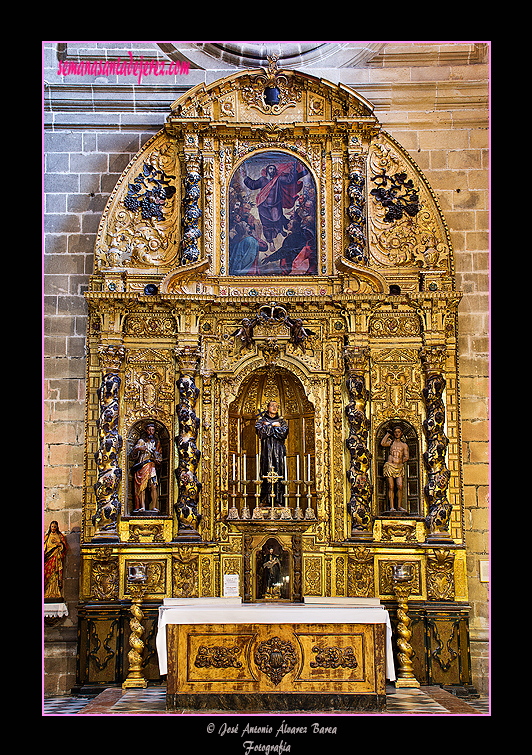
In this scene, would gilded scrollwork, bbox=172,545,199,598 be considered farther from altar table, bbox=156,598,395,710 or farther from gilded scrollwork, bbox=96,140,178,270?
gilded scrollwork, bbox=96,140,178,270

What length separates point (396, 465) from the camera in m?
12.0

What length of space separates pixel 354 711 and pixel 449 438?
14.6 ft

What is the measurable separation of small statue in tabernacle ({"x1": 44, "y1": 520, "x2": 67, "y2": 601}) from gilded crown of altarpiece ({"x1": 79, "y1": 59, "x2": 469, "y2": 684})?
404mm

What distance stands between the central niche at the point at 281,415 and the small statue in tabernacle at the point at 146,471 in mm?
1121

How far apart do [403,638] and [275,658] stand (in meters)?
2.65

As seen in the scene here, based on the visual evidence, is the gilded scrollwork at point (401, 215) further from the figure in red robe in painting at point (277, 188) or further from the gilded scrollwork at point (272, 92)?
the gilded scrollwork at point (272, 92)

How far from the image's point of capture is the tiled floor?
30.9ft

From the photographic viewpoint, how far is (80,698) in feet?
36.3

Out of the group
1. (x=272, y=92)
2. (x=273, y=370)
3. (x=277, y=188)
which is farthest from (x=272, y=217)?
(x=273, y=370)

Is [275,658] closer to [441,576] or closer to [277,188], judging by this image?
[441,576]

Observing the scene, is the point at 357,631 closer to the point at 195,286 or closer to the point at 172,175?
the point at 195,286

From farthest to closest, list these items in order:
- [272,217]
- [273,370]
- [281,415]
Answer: [272,217] → [281,415] → [273,370]

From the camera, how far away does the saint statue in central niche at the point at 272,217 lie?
41.4 ft

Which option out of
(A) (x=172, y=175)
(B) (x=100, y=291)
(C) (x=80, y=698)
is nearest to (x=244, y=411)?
(B) (x=100, y=291)
